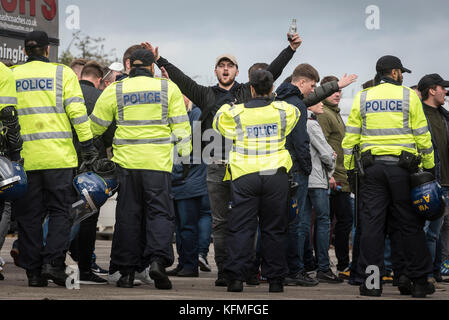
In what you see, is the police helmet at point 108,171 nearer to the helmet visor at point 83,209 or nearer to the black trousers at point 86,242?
the helmet visor at point 83,209

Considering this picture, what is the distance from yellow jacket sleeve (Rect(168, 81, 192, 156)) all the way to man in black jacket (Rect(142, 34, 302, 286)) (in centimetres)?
61

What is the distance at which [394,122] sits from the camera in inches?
327

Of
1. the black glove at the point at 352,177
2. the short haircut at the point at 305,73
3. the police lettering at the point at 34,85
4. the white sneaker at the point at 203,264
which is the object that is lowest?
the white sneaker at the point at 203,264

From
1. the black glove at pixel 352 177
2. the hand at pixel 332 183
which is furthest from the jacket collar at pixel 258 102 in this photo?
the hand at pixel 332 183

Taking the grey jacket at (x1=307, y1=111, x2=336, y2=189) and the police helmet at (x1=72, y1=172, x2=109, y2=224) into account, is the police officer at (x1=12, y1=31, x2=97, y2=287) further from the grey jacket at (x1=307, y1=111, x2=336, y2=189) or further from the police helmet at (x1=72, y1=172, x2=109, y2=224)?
the grey jacket at (x1=307, y1=111, x2=336, y2=189)

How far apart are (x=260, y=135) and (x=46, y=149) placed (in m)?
1.94

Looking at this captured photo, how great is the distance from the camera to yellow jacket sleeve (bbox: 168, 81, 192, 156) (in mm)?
8330

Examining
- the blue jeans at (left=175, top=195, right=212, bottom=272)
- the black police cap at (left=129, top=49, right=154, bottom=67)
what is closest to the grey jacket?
the blue jeans at (left=175, top=195, right=212, bottom=272)

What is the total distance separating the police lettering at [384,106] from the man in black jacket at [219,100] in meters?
1.26

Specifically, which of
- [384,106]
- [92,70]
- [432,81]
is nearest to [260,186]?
[384,106]

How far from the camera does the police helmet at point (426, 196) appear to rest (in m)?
8.15

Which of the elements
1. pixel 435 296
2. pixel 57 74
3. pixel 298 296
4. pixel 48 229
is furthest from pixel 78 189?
pixel 435 296

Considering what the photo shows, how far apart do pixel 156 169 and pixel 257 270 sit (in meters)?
1.89

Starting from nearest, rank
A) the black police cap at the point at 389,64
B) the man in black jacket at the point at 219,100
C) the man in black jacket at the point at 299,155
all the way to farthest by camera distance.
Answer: the black police cap at the point at 389,64, the man in black jacket at the point at 219,100, the man in black jacket at the point at 299,155
